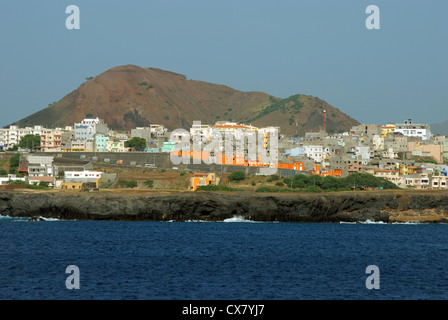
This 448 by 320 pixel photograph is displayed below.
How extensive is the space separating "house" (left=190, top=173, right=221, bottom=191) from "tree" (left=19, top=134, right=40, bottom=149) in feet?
155

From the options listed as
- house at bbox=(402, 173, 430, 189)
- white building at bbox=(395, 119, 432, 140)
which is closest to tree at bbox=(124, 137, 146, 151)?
house at bbox=(402, 173, 430, 189)

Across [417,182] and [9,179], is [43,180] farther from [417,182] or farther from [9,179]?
[417,182]

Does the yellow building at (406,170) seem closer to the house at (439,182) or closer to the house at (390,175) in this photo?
the house at (390,175)

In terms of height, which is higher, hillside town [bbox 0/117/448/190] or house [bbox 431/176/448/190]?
hillside town [bbox 0/117/448/190]

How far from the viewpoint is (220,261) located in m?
51.8

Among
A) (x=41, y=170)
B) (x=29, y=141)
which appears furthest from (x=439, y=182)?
(x=29, y=141)

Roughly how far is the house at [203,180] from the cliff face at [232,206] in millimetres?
→ 17668

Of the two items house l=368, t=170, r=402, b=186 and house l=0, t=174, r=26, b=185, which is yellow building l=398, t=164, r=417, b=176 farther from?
house l=0, t=174, r=26, b=185

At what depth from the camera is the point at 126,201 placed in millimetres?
84875

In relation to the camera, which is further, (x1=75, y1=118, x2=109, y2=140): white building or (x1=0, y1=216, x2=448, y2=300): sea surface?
(x1=75, y1=118, x2=109, y2=140): white building

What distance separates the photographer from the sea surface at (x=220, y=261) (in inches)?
1604

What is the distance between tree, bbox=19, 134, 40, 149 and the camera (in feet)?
470

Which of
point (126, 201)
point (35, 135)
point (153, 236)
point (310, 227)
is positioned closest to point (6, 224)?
point (126, 201)
